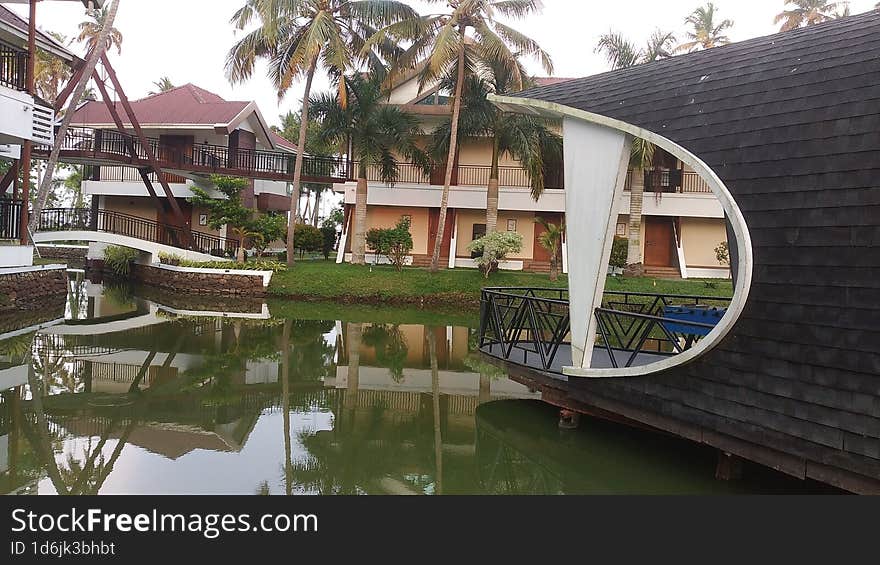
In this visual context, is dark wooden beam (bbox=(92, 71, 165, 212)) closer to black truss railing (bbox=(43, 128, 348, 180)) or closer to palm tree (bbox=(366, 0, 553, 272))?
black truss railing (bbox=(43, 128, 348, 180))

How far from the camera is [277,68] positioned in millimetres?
25203

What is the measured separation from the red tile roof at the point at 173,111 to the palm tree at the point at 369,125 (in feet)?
22.5

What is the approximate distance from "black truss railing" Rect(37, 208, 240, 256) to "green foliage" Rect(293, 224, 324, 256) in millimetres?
2924

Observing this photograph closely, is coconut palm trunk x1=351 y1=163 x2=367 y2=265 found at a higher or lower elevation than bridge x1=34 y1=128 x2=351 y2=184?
lower

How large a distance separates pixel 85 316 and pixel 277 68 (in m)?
10.9

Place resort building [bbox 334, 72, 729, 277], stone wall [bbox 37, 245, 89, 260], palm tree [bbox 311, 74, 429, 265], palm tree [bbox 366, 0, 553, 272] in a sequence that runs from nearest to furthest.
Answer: palm tree [bbox 366, 0, 553, 272], palm tree [bbox 311, 74, 429, 265], resort building [bbox 334, 72, 729, 277], stone wall [bbox 37, 245, 89, 260]

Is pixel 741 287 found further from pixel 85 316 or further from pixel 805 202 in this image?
pixel 85 316

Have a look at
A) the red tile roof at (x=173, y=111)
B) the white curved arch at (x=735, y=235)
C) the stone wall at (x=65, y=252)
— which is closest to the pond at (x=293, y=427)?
the white curved arch at (x=735, y=235)

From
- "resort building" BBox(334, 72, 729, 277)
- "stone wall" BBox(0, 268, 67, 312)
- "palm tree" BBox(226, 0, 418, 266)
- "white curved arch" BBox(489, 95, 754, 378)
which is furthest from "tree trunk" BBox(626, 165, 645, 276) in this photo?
"white curved arch" BBox(489, 95, 754, 378)

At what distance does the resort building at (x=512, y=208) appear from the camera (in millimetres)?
29188

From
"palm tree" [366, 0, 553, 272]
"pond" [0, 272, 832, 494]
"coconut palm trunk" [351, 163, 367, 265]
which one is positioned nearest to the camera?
"pond" [0, 272, 832, 494]

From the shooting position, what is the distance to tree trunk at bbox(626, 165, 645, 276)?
26.2 metres

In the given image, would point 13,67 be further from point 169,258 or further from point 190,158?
point 190,158

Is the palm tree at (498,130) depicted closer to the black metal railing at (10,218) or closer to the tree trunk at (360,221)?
the tree trunk at (360,221)
